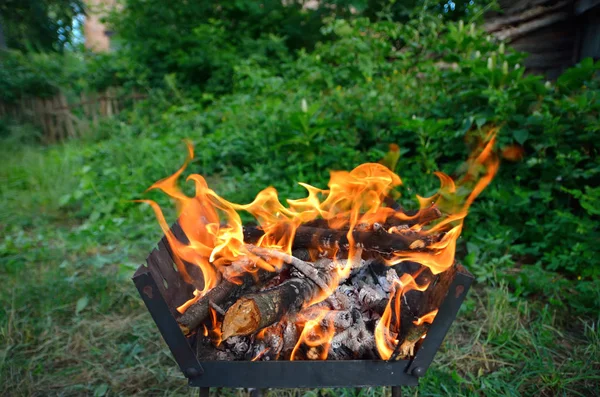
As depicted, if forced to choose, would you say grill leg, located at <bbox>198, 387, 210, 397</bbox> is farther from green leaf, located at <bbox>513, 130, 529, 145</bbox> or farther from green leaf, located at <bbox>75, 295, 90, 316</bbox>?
green leaf, located at <bbox>513, 130, 529, 145</bbox>

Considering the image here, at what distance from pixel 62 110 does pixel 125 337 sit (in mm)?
7181

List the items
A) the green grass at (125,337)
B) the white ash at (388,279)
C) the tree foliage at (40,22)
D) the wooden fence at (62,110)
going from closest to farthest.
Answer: the white ash at (388,279) → the green grass at (125,337) → the wooden fence at (62,110) → the tree foliage at (40,22)

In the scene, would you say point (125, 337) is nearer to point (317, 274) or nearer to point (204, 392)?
point (204, 392)

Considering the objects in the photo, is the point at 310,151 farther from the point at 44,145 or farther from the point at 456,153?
the point at 44,145

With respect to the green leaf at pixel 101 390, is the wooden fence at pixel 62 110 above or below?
above

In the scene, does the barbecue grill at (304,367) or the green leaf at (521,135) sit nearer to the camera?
the barbecue grill at (304,367)

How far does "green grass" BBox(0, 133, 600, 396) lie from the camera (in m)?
2.23

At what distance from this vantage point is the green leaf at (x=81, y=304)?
9.55ft

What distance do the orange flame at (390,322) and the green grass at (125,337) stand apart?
720 mm

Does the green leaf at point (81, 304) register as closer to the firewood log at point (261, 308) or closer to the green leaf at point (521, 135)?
the firewood log at point (261, 308)

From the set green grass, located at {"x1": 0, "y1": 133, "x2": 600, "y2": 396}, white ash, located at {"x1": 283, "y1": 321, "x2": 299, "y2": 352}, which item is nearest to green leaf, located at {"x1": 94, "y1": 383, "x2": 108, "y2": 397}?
green grass, located at {"x1": 0, "y1": 133, "x2": 600, "y2": 396}

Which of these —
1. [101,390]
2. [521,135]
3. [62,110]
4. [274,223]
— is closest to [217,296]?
[274,223]

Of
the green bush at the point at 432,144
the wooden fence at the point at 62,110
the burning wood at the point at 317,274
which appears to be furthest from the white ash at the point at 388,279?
the wooden fence at the point at 62,110

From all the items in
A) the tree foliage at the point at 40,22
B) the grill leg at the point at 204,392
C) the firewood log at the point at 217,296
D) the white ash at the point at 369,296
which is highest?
the tree foliage at the point at 40,22
